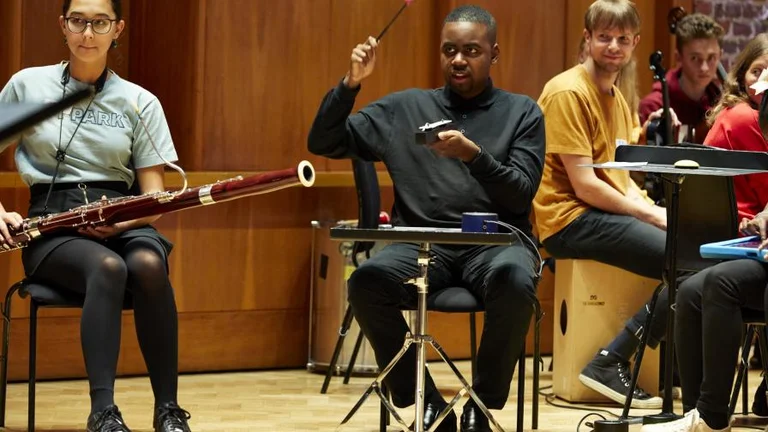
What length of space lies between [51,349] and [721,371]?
104 inches

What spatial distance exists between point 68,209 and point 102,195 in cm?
11

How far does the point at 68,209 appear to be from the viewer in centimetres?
364

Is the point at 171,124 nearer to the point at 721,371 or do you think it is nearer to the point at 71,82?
the point at 71,82

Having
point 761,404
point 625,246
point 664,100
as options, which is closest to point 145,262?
point 625,246

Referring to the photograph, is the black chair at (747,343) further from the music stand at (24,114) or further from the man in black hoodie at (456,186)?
the music stand at (24,114)

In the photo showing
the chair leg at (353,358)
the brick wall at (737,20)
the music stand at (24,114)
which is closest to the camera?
the music stand at (24,114)

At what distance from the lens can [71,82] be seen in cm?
373

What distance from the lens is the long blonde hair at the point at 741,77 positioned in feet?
13.3

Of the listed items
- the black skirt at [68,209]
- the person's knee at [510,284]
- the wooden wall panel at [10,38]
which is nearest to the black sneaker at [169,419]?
the black skirt at [68,209]

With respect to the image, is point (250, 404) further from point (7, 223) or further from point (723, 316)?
point (723, 316)

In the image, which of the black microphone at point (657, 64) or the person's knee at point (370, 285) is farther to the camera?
the black microphone at point (657, 64)

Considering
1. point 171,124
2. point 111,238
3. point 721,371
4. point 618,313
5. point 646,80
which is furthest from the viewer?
point 646,80

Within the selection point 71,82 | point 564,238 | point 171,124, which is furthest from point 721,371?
point 171,124

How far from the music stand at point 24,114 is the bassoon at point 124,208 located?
6.38 ft
